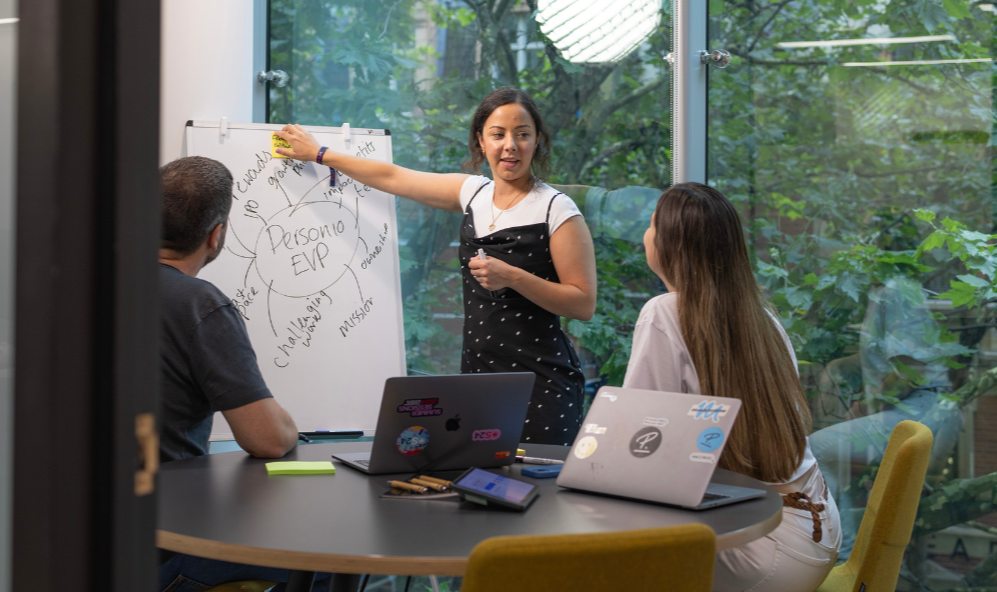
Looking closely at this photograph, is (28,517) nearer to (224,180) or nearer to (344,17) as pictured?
(224,180)

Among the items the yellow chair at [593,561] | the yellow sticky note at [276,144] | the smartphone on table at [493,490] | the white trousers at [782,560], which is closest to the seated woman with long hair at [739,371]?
the white trousers at [782,560]

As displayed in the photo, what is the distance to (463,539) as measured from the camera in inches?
44.9

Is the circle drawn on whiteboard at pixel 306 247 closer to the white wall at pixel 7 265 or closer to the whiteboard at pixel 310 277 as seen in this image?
the whiteboard at pixel 310 277

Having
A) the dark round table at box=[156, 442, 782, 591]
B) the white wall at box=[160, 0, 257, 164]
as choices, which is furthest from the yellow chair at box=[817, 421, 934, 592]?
the white wall at box=[160, 0, 257, 164]

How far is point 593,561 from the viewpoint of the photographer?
966 millimetres

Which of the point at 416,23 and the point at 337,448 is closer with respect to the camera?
the point at 337,448

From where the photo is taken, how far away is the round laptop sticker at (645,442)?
136 centimetres

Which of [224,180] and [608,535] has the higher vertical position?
[224,180]

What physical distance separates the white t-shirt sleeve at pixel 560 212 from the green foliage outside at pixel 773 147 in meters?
0.75

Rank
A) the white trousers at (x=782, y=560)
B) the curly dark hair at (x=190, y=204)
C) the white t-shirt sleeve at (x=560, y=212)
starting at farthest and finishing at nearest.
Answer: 1. the white t-shirt sleeve at (x=560, y=212)
2. the curly dark hair at (x=190, y=204)
3. the white trousers at (x=782, y=560)

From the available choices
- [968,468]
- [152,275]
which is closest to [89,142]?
[152,275]

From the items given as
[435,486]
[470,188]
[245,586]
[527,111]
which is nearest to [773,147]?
[527,111]

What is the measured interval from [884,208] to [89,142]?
10.1 ft

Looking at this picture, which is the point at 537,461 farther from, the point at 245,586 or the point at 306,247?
the point at 306,247
